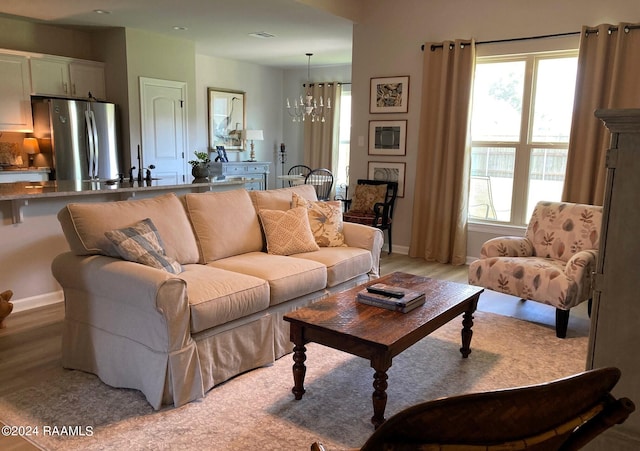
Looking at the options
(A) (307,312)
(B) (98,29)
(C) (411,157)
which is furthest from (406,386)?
(B) (98,29)

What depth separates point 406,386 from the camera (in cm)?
252

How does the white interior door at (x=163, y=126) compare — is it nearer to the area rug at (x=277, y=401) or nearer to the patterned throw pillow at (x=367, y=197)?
the patterned throw pillow at (x=367, y=197)

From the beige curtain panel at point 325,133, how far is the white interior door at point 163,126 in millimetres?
2548

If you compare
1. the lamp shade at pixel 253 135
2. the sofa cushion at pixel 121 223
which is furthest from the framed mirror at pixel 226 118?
the sofa cushion at pixel 121 223

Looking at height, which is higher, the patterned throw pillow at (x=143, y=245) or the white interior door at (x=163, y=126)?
the white interior door at (x=163, y=126)

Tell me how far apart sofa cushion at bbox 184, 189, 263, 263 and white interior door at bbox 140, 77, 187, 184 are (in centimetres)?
299

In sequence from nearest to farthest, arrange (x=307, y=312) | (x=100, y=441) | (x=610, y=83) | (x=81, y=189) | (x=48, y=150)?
(x=100, y=441) → (x=307, y=312) → (x=81, y=189) → (x=610, y=83) → (x=48, y=150)

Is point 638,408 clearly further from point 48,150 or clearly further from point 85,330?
point 48,150

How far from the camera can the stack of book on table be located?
242 centimetres

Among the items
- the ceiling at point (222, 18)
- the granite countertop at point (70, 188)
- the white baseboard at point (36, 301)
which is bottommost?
the white baseboard at point (36, 301)

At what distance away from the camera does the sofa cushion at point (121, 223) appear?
8.41ft

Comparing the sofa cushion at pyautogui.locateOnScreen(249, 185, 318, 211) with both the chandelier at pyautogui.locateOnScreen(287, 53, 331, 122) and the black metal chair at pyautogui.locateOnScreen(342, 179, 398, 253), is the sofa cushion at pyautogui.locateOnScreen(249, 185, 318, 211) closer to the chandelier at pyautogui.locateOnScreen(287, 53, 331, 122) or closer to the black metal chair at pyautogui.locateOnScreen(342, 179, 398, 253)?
the black metal chair at pyautogui.locateOnScreen(342, 179, 398, 253)

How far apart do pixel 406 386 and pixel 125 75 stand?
5.23m

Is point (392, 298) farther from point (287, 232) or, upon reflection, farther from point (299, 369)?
point (287, 232)
